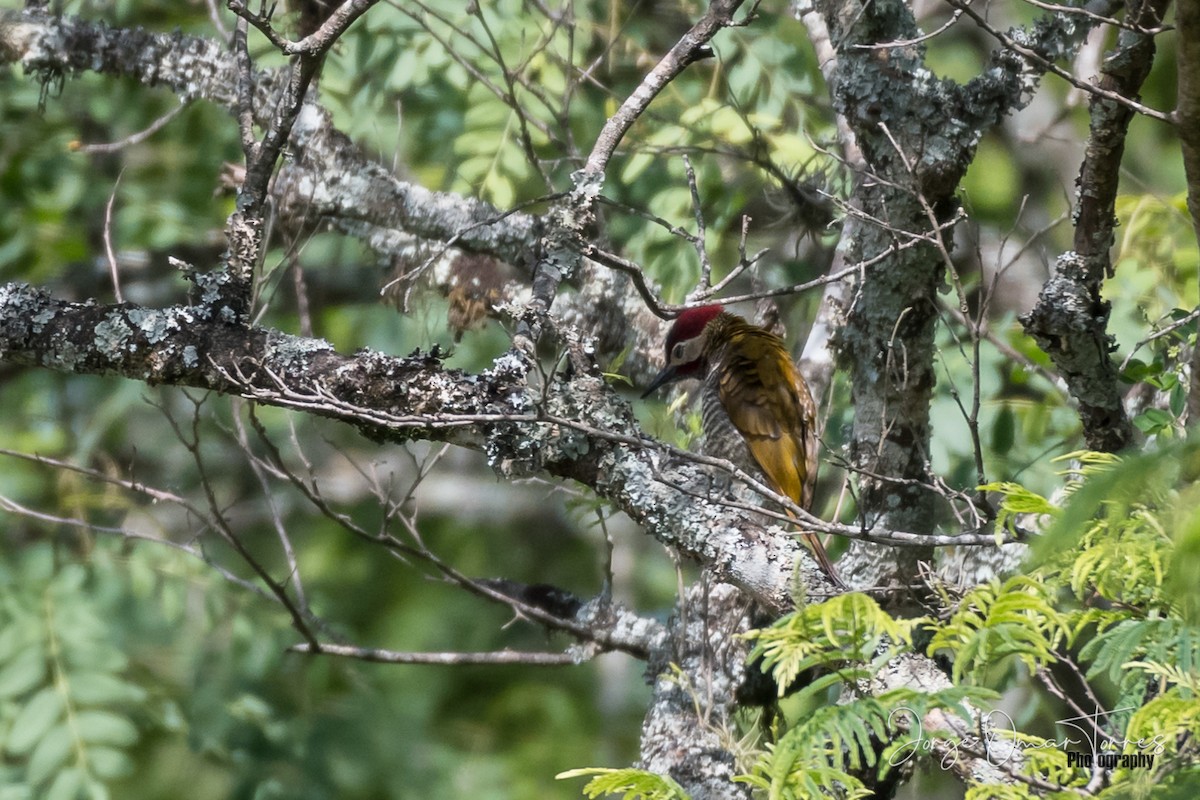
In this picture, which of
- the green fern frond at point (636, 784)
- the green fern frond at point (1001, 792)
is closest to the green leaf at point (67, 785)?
the green fern frond at point (636, 784)

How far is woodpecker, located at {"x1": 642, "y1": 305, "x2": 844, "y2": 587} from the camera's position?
4.20 meters

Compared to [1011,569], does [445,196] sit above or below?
above

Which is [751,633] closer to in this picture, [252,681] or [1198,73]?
[1198,73]

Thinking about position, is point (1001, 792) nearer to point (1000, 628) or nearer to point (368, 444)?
point (1000, 628)

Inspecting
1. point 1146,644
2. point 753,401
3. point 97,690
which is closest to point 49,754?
point 97,690

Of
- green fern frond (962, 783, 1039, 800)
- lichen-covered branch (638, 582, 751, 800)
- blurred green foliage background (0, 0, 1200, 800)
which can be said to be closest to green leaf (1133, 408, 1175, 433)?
blurred green foliage background (0, 0, 1200, 800)

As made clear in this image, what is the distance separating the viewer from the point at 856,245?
10.6 ft

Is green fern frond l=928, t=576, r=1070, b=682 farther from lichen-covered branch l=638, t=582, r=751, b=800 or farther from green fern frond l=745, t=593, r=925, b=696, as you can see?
lichen-covered branch l=638, t=582, r=751, b=800

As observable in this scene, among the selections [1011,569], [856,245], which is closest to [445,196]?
[856,245]

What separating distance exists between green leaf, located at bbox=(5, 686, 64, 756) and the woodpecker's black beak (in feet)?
7.83

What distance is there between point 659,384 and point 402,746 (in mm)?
2034

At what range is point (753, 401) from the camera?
425 cm

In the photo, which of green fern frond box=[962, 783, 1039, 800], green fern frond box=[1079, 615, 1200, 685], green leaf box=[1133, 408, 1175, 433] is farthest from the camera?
green leaf box=[1133, 408, 1175, 433]

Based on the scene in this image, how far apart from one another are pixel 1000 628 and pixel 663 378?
2.62 metres
